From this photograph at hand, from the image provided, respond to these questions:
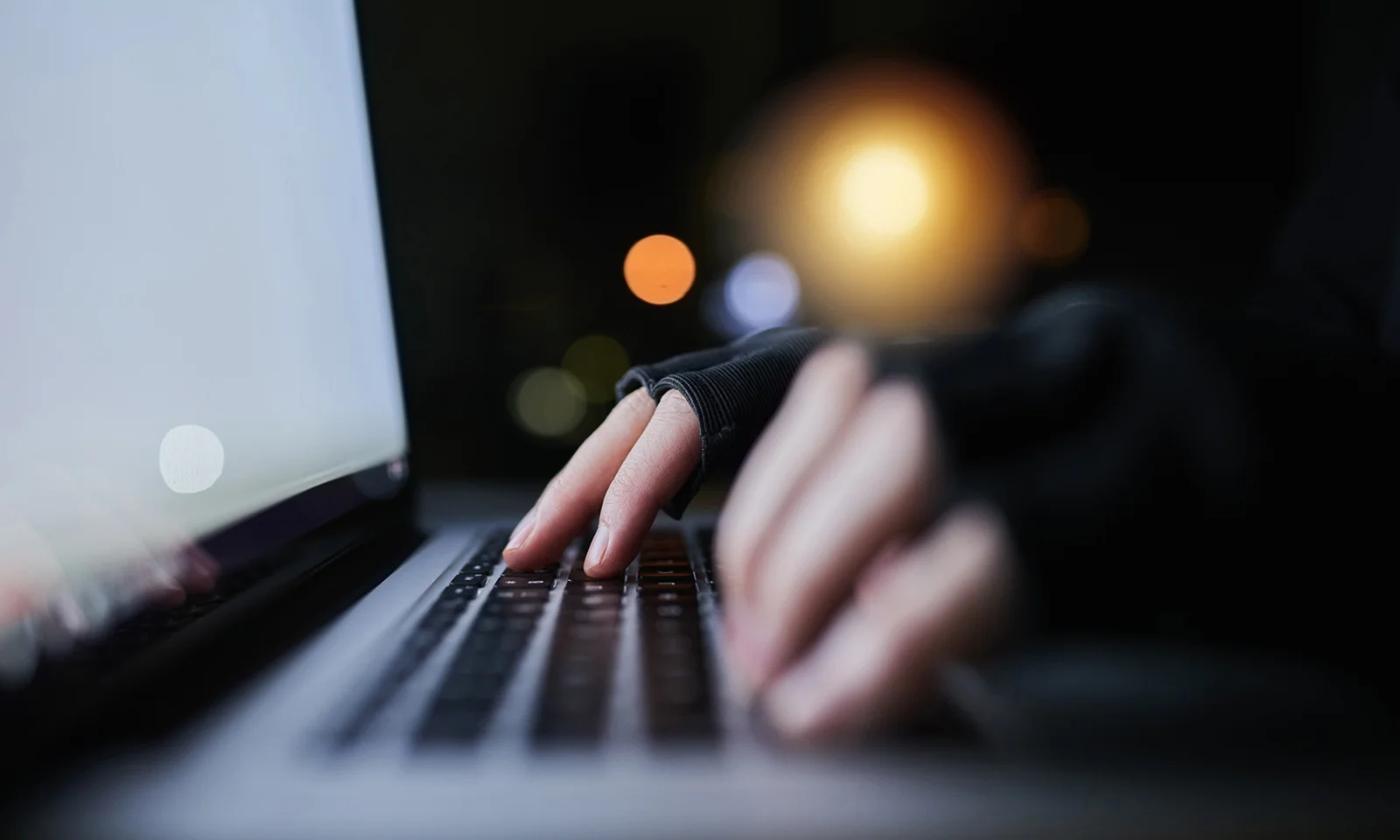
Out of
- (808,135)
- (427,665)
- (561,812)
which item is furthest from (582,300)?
(561,812)

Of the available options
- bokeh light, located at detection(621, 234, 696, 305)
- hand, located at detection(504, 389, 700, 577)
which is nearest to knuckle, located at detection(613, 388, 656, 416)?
hand, located at detection(504, 389, 700, 577)

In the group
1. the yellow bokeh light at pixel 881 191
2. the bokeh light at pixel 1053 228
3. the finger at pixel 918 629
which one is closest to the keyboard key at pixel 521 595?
the finger at pixel 918 629

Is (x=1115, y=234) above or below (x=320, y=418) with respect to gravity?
above

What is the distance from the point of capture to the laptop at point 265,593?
0.74 ft

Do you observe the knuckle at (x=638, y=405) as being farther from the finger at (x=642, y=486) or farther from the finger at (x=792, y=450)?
the finger at (x=792, y=450)

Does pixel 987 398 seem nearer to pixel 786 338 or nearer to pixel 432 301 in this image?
pixel 786 338

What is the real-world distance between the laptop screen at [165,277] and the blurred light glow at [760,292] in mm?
879

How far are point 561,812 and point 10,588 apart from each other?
0.79 ft

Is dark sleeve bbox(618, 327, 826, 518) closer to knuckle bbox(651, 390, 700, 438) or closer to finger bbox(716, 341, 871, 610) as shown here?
knuckle bbox(651, 390, 700, 438)

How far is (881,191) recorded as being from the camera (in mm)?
1712

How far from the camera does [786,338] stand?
0.62 m

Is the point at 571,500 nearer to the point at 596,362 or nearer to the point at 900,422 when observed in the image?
the point at 900,422

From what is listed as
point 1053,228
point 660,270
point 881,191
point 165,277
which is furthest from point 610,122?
point 165,277

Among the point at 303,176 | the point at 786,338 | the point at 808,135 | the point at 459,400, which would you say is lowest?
the point at 459,400
